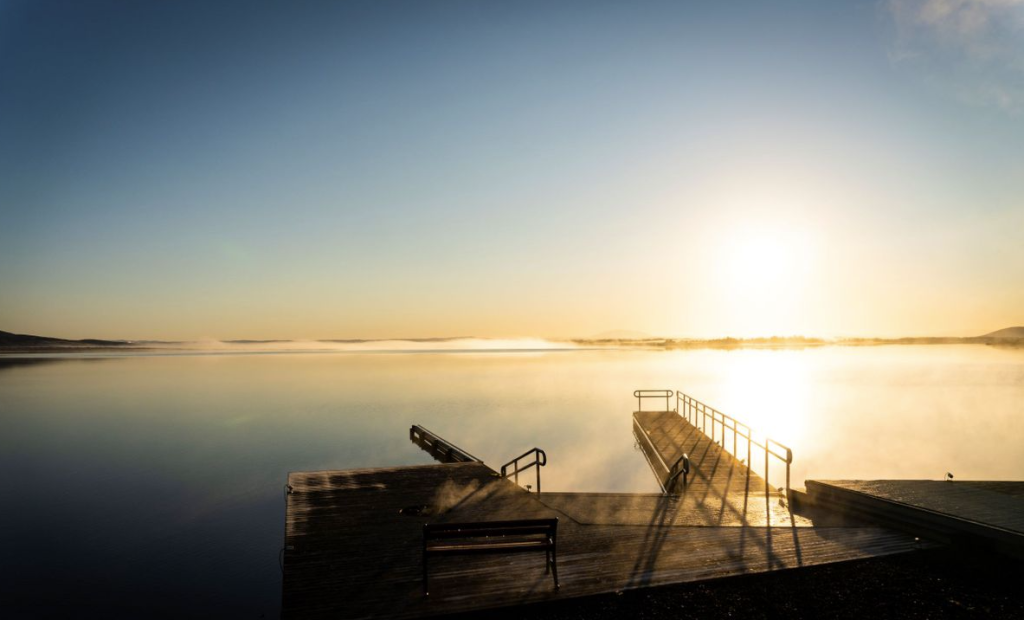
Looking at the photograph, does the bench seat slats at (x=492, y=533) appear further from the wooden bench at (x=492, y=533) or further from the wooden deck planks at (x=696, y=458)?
the wooden deck planks at (x=696, y=458)

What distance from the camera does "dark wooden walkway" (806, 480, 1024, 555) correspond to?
9.37 metres

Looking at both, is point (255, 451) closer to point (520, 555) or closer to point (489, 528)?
point (520, 555)

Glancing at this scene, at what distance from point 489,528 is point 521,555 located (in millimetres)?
1631

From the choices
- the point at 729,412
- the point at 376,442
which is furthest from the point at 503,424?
the point at 729,412

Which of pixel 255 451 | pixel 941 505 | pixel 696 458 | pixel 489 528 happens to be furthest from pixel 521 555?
pixel 255 451

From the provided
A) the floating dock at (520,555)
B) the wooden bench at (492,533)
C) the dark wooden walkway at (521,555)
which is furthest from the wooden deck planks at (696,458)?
the wooden bench at (492,533)

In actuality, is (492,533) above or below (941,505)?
above

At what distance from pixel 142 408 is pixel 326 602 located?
5259 centimetres

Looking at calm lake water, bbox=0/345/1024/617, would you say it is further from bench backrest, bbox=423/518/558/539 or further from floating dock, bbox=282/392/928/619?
bench backrest, bbox=423/518/558/539

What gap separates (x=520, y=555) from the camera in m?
9.57

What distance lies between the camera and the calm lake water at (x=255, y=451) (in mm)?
14617

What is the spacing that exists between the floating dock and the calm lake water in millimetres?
3236

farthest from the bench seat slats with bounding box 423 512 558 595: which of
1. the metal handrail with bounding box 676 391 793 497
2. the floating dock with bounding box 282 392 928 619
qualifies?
the metal handrail with bounding box 676 391 793 497

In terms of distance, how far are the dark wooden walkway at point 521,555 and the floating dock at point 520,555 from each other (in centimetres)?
2
